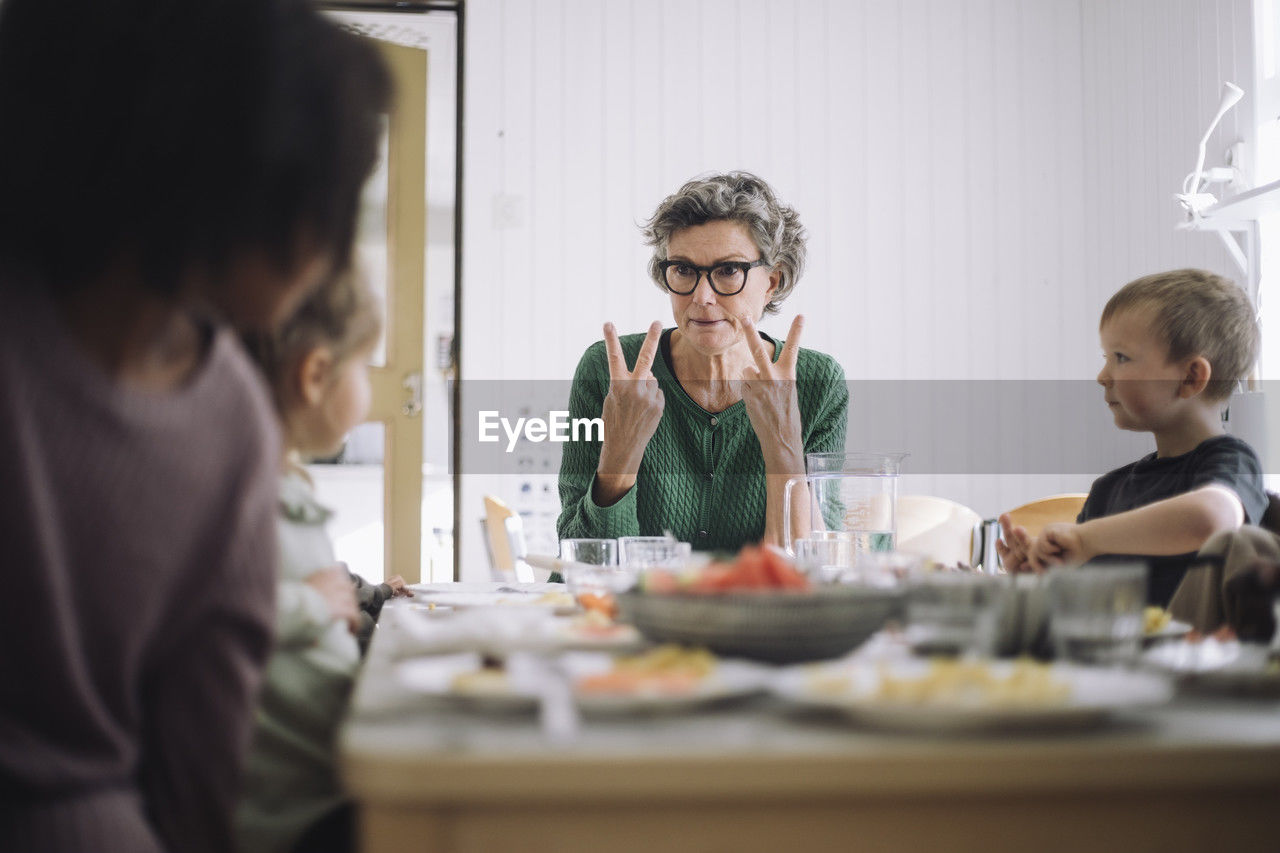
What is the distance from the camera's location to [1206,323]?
1.62m

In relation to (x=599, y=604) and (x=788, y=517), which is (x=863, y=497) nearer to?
(x=788, y=517)

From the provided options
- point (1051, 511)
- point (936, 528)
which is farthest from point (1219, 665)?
point (936, 528)

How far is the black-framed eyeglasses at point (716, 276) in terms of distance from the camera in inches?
83.5

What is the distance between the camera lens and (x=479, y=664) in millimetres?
775

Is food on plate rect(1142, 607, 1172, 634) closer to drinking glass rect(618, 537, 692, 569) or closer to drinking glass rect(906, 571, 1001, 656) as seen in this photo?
drinking glass rect(906, 571, 1001, 656)

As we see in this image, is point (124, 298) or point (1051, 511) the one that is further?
point (1051, 511)

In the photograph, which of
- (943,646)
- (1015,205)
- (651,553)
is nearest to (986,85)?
(1015,205)

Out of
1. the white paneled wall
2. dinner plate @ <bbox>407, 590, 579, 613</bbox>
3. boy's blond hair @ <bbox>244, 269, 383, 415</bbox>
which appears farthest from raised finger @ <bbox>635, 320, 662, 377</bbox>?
the white paneled wall

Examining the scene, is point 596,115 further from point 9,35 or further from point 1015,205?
point 9,35

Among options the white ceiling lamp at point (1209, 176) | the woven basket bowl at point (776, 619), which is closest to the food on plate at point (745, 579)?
the woven basket bowl at point (776, 619)

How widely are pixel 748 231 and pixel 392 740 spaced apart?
1.71 metres

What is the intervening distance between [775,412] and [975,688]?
140 centimetres

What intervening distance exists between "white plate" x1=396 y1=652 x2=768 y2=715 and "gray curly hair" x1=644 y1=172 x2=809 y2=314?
152 centimetres

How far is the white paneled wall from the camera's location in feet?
11.7
